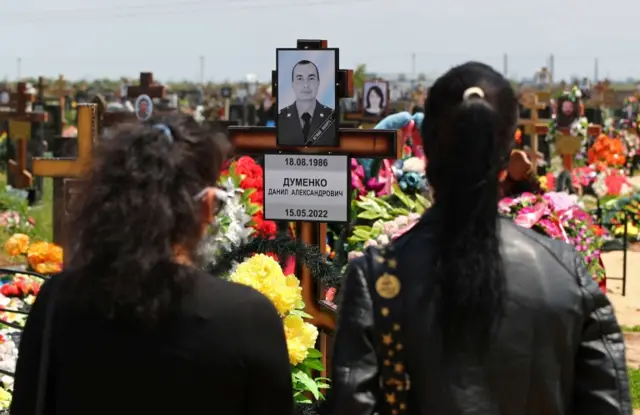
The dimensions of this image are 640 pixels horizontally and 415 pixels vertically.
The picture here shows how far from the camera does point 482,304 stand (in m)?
2.26

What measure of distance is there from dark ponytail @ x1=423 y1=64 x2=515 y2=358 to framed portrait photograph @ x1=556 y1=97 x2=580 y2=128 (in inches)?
599

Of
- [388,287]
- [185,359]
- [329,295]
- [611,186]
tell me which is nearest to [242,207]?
[329,295]

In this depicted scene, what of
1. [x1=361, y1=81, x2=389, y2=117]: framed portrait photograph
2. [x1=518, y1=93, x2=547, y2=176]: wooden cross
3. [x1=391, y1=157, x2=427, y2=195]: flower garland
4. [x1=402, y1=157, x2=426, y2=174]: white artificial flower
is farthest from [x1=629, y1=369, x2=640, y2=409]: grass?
[x1=361, y1=81, x2=389, y2=117]: framed portrait photograph

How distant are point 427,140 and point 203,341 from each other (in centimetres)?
58

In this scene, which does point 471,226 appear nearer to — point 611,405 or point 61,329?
point 611,405

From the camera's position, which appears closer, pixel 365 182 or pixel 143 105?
pixel 365 182

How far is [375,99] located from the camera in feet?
61.8

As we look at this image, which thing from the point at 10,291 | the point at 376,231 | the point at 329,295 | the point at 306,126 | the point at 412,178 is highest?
the point at 306,126

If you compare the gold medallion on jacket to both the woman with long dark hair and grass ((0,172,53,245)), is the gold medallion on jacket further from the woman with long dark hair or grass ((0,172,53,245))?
grass ((0,172,53,245))

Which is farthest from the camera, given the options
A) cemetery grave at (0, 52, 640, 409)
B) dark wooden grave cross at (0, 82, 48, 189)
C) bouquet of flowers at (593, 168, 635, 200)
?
dark wooden grave cross at (0, 82, 48, 189)

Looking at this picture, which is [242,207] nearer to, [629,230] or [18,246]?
[18,246]

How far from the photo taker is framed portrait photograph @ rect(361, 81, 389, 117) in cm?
1886

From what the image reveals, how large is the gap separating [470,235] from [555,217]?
436 centimetres

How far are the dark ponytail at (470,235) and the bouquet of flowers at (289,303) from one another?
5.76 ft
